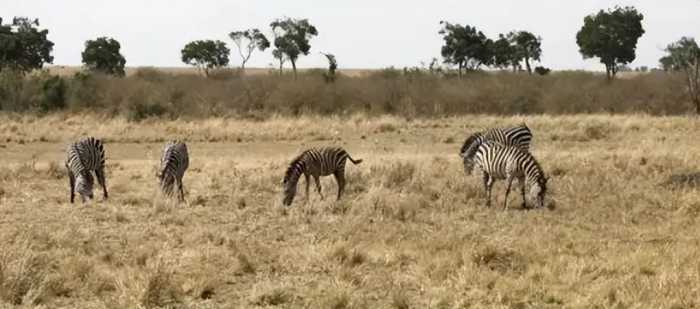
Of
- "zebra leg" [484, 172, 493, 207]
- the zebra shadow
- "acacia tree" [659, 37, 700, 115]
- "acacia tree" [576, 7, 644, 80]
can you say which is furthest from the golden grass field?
"acacia tree" [576, 7, 644, 80]

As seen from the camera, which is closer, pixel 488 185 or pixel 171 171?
pixel 488 185

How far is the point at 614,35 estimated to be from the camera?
186 feet

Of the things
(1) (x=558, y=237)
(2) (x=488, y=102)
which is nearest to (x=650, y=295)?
Result: (1) (x=558, y=237)

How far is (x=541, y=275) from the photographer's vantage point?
852 centimetres

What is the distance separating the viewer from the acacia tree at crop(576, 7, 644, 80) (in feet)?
185

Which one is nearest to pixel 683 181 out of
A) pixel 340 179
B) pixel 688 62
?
pixel 340 179

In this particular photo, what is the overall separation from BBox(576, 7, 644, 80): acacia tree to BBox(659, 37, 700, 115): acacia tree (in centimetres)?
284

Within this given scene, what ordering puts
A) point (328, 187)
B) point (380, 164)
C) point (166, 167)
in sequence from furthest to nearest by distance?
point (380, 164) → point (328, 187) → point (166, 167)

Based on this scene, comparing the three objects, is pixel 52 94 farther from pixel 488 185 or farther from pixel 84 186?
pixel 488 185

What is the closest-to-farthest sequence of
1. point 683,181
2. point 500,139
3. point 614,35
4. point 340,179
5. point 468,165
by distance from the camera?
1. point 340,179
2. point 683,181
3. point 468,165
4. point 500,139
5. point 614,35

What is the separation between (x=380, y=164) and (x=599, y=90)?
96.9 feet

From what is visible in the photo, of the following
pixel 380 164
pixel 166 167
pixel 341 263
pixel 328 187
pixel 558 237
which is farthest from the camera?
pixel 380 164

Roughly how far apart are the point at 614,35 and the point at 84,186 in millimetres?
48955

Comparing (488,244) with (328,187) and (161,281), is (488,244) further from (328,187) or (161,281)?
(328,187)
